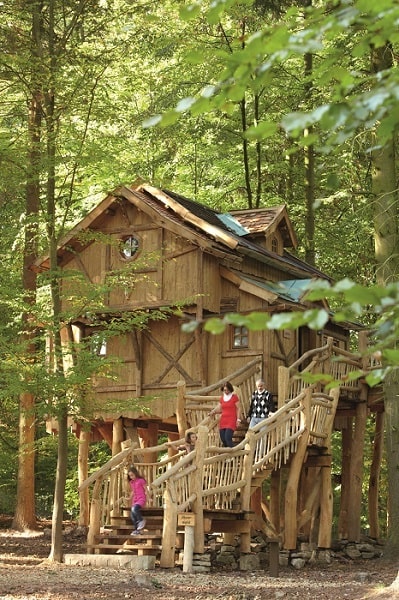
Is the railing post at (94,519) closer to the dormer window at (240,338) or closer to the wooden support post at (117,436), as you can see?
the wooden support post at (117,436)

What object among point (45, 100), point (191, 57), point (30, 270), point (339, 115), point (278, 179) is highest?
point (278, 179)

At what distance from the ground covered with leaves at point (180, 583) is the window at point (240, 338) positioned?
6.37 m

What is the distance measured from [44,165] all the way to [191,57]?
44.4 ft

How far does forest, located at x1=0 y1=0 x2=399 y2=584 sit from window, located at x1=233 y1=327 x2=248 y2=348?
313 centimetres

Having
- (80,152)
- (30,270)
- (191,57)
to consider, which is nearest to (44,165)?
(80,152)

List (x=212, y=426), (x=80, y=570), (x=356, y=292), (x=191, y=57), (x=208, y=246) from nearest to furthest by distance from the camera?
(x=356, y=292), (x=191, y=57), (x=80, y=570), (x=212, y=426), (x=208, y=246)

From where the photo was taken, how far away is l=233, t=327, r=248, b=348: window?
24875mm

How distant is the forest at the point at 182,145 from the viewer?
4.78 meters

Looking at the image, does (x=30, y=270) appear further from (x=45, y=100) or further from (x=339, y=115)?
(x=339, y=115)

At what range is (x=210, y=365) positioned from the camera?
2500cm

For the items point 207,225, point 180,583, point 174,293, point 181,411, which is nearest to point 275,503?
point 181,411

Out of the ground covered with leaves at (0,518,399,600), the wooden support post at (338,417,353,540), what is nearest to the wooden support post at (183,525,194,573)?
the ground covered with leaves at (0,518,399,600)

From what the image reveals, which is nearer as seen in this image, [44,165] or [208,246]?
[44,165]

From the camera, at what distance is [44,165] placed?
18266 mm
